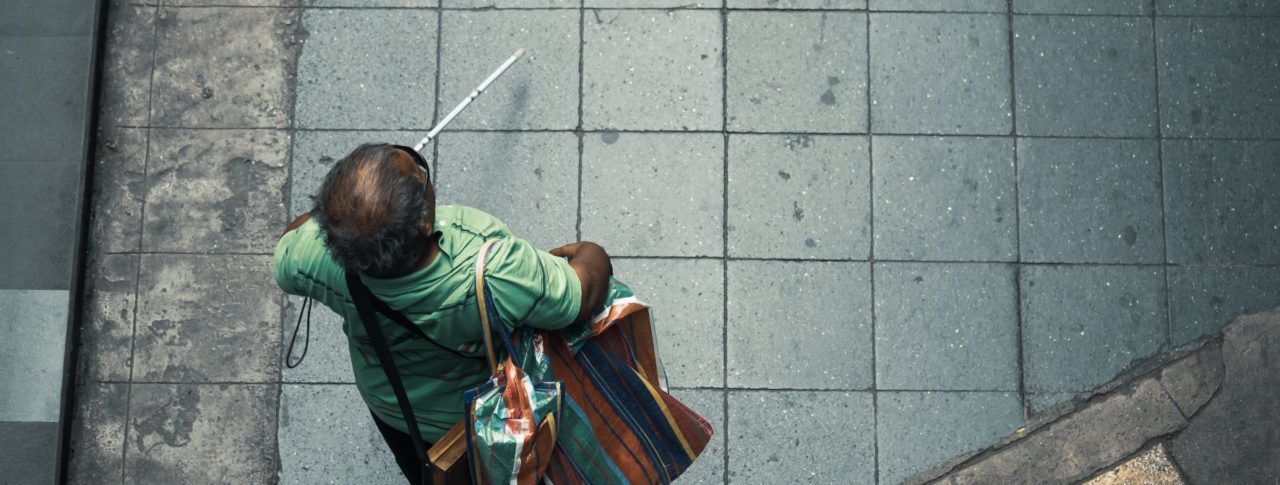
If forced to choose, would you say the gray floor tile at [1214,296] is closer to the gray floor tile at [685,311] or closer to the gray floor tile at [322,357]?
the gray floor tile at [685,311]

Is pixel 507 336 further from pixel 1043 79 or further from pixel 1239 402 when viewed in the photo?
pixel 1239 402

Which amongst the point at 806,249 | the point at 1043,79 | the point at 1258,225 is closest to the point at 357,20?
the point at 806,249

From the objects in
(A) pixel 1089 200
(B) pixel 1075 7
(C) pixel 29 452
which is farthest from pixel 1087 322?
(C) pixel 29 452

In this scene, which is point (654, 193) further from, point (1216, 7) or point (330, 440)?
point (1216, 7)

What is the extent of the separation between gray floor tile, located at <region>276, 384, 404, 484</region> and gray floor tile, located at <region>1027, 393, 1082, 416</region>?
2367 millimetres

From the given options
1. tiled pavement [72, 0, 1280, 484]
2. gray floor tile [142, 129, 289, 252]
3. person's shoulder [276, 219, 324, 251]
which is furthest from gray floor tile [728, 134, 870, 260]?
person's shoulder [276, 219, 324, 251]

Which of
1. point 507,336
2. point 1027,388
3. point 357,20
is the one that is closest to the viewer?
point 507,336

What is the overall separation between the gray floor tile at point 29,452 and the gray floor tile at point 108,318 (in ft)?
0.78

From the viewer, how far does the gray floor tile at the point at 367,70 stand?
443cm

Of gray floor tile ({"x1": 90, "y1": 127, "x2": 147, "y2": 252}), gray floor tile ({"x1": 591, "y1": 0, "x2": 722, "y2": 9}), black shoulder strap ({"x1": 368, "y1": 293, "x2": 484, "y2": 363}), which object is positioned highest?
gray floor tile ({"x1": 591, "y1": 0, "x2": 722, "y2": 9})

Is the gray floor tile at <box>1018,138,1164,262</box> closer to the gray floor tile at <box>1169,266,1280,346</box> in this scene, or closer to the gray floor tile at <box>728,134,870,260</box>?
the gray floor tile at <box>1169,266,1280,346</box>

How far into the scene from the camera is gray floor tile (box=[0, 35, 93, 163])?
14.4 ft

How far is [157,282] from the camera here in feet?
14.3

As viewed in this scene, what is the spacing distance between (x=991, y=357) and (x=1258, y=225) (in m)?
1.21
